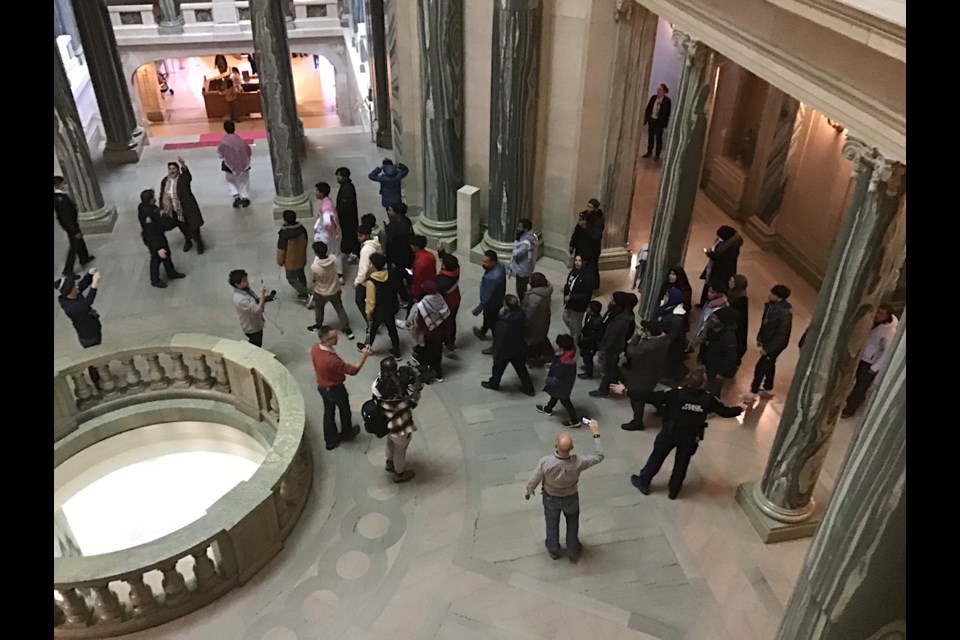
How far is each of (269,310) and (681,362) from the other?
17.8 ft

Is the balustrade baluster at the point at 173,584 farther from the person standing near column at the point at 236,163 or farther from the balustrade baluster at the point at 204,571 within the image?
the person standing near column at the point at 236,163

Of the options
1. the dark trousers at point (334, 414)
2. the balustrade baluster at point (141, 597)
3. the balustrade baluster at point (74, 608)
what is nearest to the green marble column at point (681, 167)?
the dark trousers at point (334, 414)

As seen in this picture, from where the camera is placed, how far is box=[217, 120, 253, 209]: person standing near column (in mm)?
12375

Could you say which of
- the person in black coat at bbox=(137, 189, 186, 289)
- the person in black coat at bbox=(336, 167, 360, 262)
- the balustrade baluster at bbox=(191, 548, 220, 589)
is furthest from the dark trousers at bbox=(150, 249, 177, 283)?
the balustrade baluster at bbox=(191, 548, 220, 589)

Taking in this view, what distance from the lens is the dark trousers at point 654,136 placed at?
14.7m

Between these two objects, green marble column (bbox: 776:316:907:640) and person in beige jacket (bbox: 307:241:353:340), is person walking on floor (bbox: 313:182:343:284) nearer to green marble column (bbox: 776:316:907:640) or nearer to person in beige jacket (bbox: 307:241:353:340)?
person in beige jacket (bbox: 307:241:353:340)

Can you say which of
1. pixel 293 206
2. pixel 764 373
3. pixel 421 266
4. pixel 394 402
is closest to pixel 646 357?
pixel 764 373

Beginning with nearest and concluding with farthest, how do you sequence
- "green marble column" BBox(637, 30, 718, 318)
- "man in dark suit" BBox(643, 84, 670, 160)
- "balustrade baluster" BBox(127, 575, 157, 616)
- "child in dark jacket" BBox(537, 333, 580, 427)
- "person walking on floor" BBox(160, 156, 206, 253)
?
"balustrade baluster" BBox(127, 575, 157, 616) < "child in dark jacket" BBox(537, 333, 580, 427) < "green marble column" BBox(637, 30, 718, 318) < "person walking on floor" BBox(160, 156, 206, 253) < "man in dark suit" BBox(643, 84, 670, 160)

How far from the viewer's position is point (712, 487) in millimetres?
7875

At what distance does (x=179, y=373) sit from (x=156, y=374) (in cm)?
26

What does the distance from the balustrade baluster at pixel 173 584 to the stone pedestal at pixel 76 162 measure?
7548 millimetres

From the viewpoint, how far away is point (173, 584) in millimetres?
6449

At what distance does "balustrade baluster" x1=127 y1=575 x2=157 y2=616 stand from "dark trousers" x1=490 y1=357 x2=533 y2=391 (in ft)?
13.5

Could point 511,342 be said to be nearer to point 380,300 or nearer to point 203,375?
point 380,300
